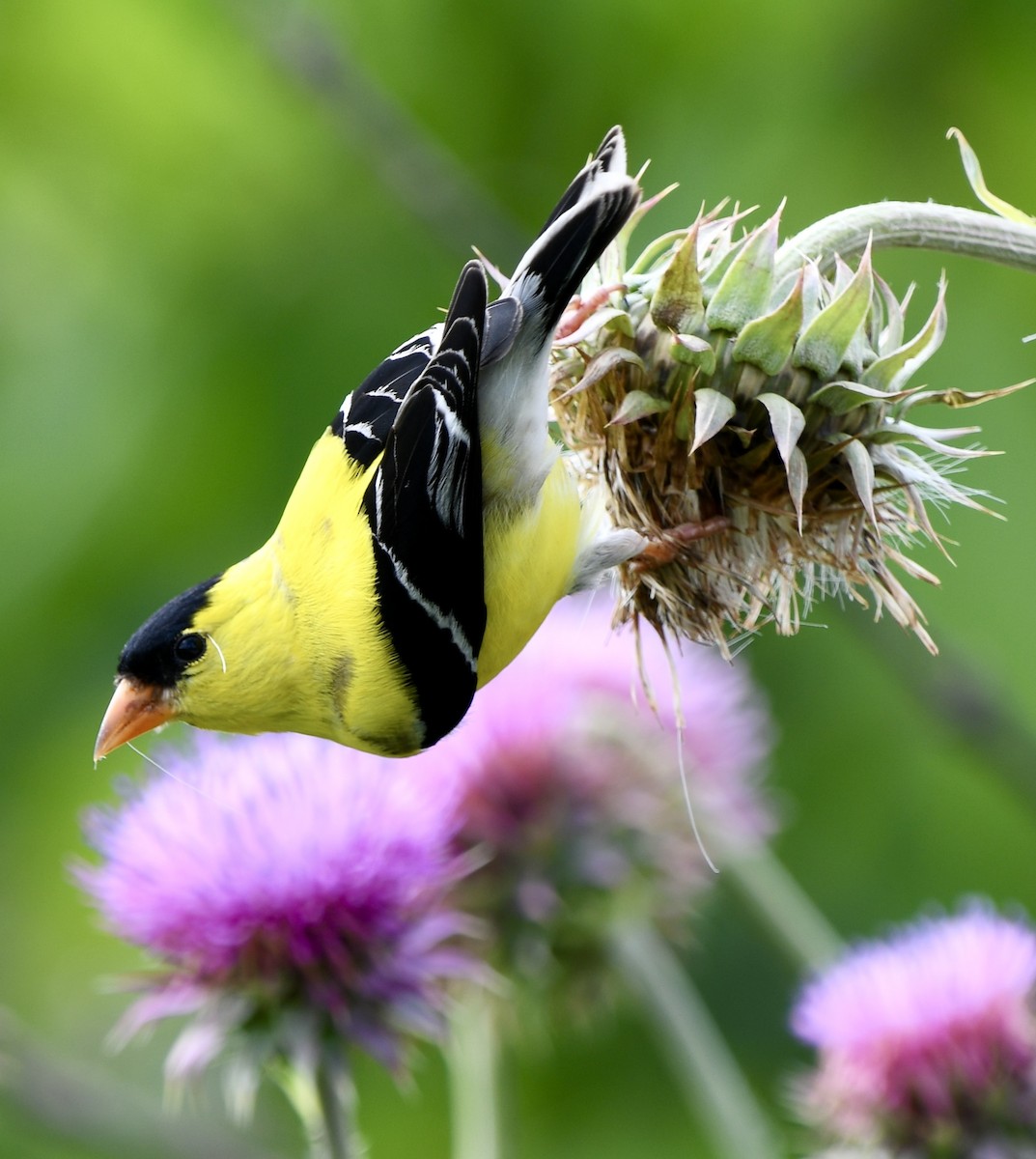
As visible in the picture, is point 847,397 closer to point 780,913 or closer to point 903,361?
point 903,361

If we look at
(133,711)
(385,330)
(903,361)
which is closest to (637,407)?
(903,361)

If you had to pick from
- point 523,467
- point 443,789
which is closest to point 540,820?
point 443,789

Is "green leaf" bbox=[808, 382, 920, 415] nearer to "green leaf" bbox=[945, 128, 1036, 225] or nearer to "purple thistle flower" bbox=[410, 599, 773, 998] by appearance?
"green leaf" bbox=[945, 128, 1036, 225]

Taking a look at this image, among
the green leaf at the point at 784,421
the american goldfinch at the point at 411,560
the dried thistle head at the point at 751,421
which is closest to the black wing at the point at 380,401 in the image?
the american goldfinch at the point at 411,560

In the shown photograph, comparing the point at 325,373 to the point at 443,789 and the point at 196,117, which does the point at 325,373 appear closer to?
the point at 196,117

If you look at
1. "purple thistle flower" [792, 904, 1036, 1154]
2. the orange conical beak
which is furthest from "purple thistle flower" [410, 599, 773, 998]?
the orange conical beak

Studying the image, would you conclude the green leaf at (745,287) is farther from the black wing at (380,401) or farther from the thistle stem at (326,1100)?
the thistle stem at (326,1100)

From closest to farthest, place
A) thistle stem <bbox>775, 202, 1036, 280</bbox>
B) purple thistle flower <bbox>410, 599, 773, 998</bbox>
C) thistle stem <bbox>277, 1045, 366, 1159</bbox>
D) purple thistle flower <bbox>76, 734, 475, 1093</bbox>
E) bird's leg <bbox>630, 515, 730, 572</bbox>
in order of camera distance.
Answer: thistle stem <bbox>775, 202, 1036, 280</bbox>, bird's leg <bbox>630, 515, 730, 572</bbox>, thistle stem <bbox>277, 1045, 366, 1159</bbox>, purple thistle flower <bbox>76, 734, 475, 1093</bbox>, purple thistle flower <bbox>410, 599, 773, 998</bbox>
